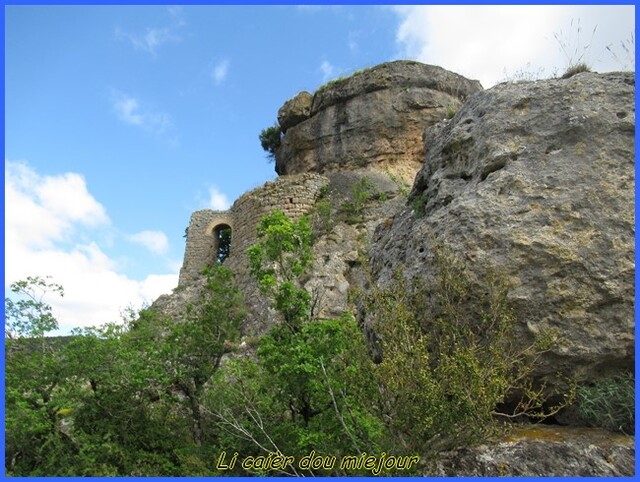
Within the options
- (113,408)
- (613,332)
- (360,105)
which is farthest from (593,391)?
(360,105)

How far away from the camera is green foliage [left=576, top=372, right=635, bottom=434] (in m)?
4.55

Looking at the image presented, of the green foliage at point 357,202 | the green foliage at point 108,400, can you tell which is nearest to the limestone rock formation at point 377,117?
the green foliage at point 357,202

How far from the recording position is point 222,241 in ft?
82.1

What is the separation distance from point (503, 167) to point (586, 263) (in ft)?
4.89

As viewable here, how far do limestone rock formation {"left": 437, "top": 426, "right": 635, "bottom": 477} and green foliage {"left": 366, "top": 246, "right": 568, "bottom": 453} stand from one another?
18 cm

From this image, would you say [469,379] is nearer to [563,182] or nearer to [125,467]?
[563,182]

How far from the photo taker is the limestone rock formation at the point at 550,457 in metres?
4.18

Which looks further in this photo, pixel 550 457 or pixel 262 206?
pixel 262 206

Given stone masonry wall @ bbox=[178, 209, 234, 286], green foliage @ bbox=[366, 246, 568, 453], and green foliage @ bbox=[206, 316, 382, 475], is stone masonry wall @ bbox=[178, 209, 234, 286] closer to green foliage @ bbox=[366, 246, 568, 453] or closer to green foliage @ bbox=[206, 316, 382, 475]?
green foliage @ bbox=[206, 316, 382, 475]

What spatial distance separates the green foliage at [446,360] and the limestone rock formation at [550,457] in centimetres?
18

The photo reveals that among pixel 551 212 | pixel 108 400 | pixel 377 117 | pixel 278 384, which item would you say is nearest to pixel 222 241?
pixel 377 117

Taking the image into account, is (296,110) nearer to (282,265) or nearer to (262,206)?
(262,206)

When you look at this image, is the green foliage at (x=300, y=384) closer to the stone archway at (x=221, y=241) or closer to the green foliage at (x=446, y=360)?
the green foliage at (x=446, y=360)

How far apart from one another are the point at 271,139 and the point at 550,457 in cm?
1971
